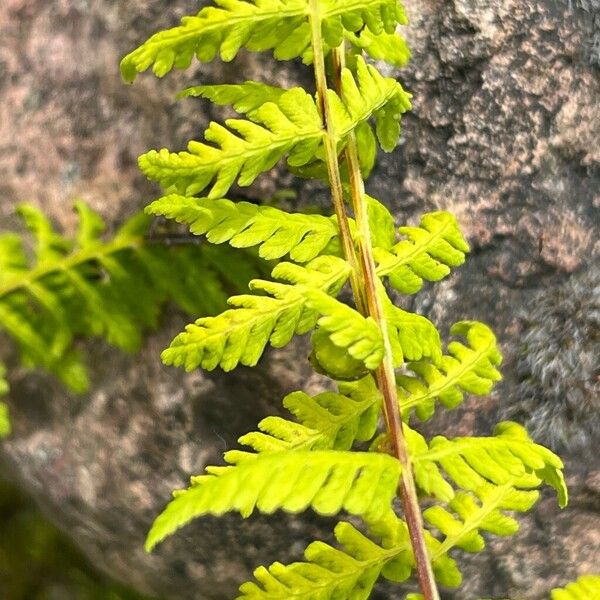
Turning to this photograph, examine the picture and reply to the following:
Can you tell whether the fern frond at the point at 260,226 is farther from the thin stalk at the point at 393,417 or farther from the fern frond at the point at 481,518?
the fern frond at the point at 481,518

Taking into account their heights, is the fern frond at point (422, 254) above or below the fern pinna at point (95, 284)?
above

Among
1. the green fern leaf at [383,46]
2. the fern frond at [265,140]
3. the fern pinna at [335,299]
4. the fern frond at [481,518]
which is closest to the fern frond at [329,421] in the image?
the fern pinna at [335,299]

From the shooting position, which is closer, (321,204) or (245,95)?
(245,95)

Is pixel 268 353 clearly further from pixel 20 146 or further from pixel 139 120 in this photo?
pixel 20 146

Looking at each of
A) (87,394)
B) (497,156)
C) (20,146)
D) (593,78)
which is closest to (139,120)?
(20,146)

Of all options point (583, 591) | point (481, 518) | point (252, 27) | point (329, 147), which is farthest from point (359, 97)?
point (583, 591)

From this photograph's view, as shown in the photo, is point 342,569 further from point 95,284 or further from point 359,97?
point 95,284
